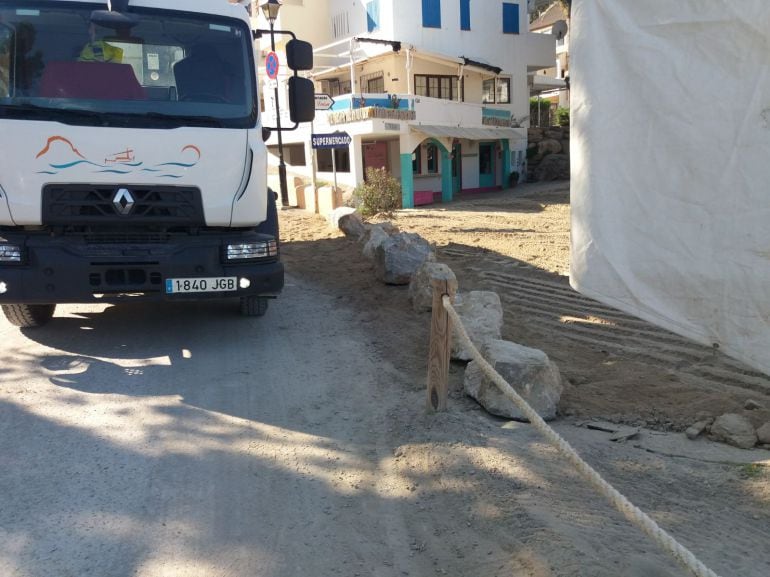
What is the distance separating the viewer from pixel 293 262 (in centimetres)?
999

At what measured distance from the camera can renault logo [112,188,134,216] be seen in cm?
501

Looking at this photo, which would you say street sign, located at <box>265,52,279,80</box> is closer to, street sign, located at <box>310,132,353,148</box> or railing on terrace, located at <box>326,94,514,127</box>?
street sign, located at <box>310,132,353,148</box>

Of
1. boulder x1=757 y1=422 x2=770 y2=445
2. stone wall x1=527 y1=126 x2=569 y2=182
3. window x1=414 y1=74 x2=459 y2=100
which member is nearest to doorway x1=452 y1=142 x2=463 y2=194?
window x1=414 y1=74 x2=459 y2=100

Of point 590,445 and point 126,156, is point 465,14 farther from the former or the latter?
point 590,445

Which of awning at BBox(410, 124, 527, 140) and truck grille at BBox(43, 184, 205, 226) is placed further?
awning at BBox(410, 124, 527, 140)

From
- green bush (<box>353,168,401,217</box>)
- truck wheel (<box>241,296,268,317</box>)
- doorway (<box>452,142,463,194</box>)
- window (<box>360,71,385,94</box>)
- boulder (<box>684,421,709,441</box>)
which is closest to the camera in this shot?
boulder (<box>684,421,709,441</box>)

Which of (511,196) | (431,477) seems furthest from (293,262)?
(511,196)

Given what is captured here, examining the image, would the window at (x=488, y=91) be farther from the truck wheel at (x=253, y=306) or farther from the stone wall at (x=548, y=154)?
the truck wheel at (x=253, y=306)

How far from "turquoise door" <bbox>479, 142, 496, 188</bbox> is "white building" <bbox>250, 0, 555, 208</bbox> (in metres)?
0.05

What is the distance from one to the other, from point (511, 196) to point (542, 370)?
21.6 metres

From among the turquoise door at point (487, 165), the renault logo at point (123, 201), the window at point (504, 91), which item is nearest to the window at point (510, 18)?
the window at point (504, 91)

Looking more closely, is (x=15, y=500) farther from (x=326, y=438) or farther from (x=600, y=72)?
(x=600, y=72)

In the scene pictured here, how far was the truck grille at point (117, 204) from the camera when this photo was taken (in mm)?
4969

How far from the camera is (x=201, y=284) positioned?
208 inches
